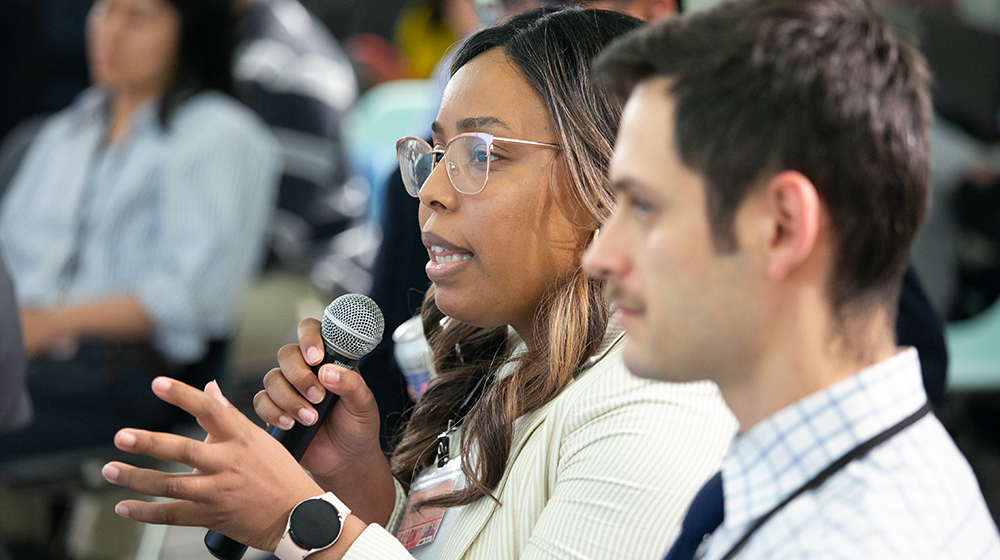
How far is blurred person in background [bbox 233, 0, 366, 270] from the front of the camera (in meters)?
4.05

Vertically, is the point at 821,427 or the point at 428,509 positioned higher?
the point at 821,427

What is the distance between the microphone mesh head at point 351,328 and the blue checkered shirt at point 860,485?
576 millimetres

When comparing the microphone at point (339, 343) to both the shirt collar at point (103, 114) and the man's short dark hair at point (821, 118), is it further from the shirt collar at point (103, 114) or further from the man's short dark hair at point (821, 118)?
the shirt collar at point (103, 114)

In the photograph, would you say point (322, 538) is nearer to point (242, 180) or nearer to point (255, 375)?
point (242, 180)

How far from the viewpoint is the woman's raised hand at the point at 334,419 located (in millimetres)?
1259

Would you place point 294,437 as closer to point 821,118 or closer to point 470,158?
point 470,158

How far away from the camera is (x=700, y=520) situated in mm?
936

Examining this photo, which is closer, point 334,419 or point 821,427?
point 821,427

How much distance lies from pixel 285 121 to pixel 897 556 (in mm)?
3674

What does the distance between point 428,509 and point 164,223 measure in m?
1.97

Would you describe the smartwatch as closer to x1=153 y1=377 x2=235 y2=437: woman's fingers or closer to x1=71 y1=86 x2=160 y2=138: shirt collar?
x1=153 y1=377 x2=235 y2=437: woman's fingers

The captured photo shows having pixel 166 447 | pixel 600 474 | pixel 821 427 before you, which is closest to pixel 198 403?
pixel 166 447

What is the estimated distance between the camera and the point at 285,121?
4078 mm

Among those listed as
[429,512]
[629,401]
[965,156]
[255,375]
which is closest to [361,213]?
[255,375]
